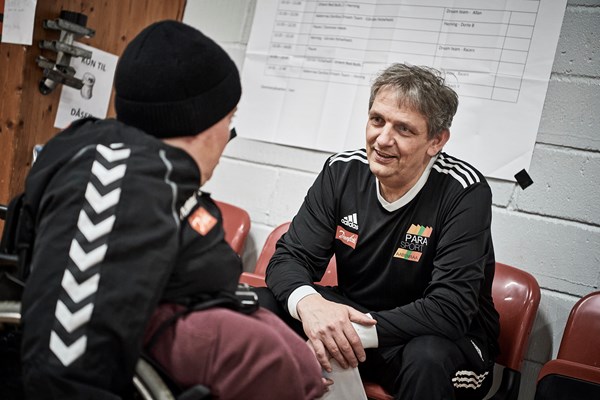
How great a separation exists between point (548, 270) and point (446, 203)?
0.58 metres

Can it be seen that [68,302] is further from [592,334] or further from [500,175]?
[500,175]

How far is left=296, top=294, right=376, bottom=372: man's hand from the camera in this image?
153 cm

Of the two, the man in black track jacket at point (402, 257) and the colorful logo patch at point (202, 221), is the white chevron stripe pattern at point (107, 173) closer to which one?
the colorful logo patch at point (202, 221)

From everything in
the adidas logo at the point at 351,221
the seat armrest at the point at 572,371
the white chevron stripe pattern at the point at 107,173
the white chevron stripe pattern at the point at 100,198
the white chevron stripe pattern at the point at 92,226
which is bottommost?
the seat armrest at the point at 572,371

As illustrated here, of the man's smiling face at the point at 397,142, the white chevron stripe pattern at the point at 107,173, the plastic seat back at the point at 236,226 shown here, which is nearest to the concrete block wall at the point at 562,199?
the man's smiling face at the point at 397,142

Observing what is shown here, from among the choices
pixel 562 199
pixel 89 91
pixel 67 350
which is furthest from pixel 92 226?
pixel 89 91

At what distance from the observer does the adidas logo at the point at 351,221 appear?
6.09 ft

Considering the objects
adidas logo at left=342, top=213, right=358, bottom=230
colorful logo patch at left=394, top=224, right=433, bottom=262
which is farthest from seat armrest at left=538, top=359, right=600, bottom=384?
adidas logo at left=342, top=213, right=358, bottom=230

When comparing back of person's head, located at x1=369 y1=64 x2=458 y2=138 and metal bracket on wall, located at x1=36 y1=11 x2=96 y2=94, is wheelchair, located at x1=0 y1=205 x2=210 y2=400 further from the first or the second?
metal bracket on wall, located at x1=36 y1=11 x2=96 y2=94

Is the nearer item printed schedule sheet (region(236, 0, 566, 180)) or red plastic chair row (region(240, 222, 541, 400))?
red plastic chair row (region(240, 222, 541, 400))

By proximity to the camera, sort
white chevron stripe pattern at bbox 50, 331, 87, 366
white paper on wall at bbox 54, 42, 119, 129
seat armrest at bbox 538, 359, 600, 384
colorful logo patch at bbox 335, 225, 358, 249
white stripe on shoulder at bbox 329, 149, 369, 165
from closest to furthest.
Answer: white chevron stripe pattern at bbox 50, 331, 87, 366
seat armrest at bbox 538, 359, 600, 384
colorful logo patch at bbox 335, 225, 358, 249
white stripe on shoulder at bbox 329, 149, 369, 165
white paper on wall at bbox 54, 42, 119, 129

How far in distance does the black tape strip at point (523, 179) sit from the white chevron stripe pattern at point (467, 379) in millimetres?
729

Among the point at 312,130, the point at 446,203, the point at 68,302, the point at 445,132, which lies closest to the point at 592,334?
the point at 446,203

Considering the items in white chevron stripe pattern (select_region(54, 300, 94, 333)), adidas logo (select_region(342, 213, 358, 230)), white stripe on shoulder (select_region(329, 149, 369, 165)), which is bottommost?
white chevron stripe pattern (select_region(54, 300, 94, 333))
